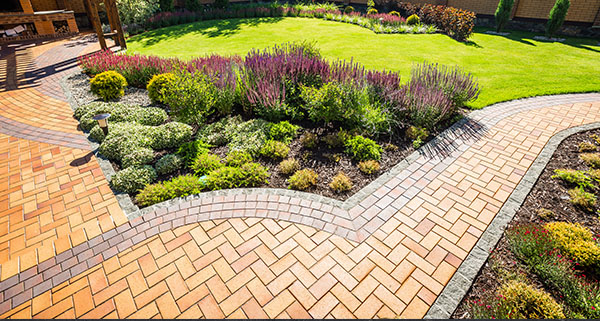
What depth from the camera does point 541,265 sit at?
11.1ft

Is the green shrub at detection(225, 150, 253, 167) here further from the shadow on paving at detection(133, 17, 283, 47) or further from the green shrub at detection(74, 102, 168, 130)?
the shadow on paving at detection(133, 17, 283, 47)

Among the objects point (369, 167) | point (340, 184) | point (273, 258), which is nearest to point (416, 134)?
point (369, 167)

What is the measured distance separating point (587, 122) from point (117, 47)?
1868cm

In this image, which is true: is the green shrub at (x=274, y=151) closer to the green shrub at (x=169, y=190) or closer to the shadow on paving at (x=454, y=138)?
the green shrub at (x=169, y=190)

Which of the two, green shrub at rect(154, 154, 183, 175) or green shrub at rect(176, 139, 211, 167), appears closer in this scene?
green shrub at rect(154, 154, 183, 175)

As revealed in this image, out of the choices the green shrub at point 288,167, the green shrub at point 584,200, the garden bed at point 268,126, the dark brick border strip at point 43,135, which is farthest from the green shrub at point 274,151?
the green shrub at point 584,200

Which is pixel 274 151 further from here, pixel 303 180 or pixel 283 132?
pixel 303 180

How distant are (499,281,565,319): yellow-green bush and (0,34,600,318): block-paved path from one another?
594 millimetres

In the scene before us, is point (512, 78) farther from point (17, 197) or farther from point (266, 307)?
point (17, 197)

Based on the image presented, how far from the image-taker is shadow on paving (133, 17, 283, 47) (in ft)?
53.6

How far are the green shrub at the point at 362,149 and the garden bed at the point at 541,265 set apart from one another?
2381mm

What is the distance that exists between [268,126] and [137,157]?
262cm

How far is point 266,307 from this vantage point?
3.08 metres

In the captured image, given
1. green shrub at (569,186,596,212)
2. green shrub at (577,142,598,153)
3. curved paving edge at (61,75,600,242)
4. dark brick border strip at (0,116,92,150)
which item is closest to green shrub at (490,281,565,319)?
curved paving edge at (61,75,600,242)
